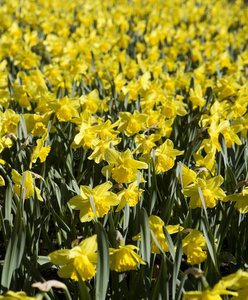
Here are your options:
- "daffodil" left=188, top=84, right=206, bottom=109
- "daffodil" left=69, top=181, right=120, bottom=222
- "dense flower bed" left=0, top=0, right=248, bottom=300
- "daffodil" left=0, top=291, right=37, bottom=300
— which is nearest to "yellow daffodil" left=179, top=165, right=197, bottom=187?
"dense flower bed" left=0, top=0, right=248, bottom=300

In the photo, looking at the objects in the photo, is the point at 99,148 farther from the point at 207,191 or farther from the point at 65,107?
the point at 207,191

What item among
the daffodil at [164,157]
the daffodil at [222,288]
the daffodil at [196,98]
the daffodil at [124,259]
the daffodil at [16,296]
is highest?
the daffodil at [196,98]

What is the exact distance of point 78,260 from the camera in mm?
1330

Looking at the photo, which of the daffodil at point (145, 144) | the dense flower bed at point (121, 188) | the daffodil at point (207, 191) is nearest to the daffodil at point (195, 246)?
the dense flower bed at point (121, 188)

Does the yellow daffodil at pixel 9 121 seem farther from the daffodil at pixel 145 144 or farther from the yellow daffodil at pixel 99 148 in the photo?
the daffodil at pixel 145 144

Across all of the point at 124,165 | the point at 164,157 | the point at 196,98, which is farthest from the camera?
the point at 196,98

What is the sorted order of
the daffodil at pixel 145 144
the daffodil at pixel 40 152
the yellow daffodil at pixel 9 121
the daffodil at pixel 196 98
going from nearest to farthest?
the daffodil at pixel 40 152, the daffodil at pixel 145 144, the yellow daffodil at pixel 9 121, the daffodil at pixel 196 98

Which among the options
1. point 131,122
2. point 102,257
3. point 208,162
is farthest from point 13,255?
point 131,122

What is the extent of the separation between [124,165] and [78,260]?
23.2 inches

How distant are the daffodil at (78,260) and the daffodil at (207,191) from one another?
58 cm

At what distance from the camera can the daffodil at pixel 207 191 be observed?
5.61 feet

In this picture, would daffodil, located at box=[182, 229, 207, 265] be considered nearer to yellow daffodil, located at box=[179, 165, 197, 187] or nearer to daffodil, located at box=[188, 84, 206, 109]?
yellow daffodil, located at box=[179, 165, 197, 187]

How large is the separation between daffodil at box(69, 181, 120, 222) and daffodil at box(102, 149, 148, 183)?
0.52 feet

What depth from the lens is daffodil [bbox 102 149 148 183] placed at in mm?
1779
